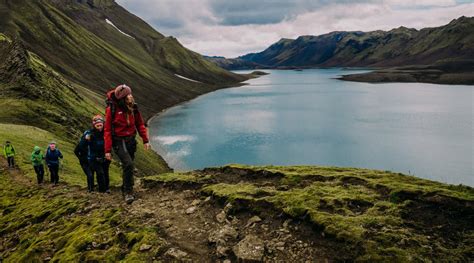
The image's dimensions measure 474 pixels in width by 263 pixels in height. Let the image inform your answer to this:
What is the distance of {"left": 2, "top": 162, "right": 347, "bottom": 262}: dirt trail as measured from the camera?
9.80 meters

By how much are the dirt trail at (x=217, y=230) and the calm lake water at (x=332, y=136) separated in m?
40.5

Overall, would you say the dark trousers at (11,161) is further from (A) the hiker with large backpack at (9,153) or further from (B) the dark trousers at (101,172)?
(B) the dark trousers at (101,172)

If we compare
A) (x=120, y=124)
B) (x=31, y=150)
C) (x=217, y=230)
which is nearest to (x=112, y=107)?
(x=120, y=124)

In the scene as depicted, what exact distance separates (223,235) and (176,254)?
5.36 feet

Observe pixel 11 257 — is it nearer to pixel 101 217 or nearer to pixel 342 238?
pixel 101 217

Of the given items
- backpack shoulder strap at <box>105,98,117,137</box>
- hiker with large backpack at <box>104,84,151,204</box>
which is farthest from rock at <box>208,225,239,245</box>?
backpack shoulder strap at <box>105,98,117,137</box>

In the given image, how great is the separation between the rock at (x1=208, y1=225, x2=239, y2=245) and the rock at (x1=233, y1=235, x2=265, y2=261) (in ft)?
1.66

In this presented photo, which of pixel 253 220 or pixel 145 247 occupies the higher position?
pixel 253 220

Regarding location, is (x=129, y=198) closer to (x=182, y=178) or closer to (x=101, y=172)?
(x=182, y=178)

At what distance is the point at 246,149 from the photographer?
3093 inches

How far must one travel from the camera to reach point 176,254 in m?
10.0

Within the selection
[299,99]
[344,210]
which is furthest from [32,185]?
[299,99]

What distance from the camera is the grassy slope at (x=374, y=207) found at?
362 inches

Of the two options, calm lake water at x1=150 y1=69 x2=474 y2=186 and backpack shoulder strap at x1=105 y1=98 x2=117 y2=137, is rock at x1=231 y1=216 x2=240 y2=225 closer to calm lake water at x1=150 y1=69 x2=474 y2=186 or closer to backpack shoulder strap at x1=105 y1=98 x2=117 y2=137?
backpack shoulder strap at x1=105 y1=98 x2=117 y2=137
